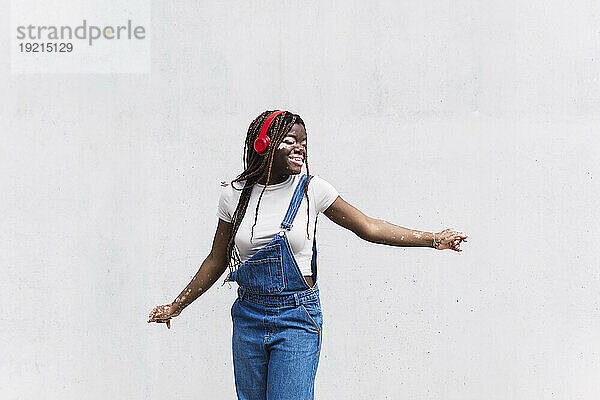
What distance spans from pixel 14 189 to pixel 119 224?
480 millimetres

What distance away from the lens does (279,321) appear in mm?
2516

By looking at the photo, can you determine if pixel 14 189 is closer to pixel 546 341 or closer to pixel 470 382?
pixel 470 382

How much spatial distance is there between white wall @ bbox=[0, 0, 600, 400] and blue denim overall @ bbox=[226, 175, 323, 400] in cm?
101

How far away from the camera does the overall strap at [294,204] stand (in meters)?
2.52

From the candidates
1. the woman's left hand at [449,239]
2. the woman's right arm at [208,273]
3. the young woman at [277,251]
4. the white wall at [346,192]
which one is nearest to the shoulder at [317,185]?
the young woman at [277,251]

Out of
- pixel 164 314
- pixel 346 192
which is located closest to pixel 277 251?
pixel 164 314

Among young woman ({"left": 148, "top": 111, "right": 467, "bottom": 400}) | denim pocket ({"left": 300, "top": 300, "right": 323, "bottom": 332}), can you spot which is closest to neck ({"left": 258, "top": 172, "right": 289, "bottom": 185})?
young woman ({"left": 148, "top": 111, "right": 467, "bottom": 400})

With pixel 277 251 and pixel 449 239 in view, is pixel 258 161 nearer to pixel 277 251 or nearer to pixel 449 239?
pixel 277 251

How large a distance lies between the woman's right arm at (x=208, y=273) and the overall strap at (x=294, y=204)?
21 centimetres

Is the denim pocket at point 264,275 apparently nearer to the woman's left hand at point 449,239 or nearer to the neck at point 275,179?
the neck at point 275,179

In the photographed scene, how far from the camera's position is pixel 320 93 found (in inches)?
138

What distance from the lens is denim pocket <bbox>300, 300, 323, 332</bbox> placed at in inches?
101

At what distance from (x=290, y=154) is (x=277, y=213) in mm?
186

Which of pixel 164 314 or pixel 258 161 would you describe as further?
pixel 164 314
